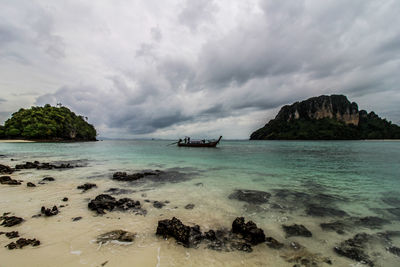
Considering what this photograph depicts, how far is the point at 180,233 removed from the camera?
169 inches

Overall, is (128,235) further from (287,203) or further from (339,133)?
(339,133)

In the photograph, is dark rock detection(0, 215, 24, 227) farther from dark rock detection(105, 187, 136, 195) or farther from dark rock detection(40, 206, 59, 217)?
dark rock detection(105, 187, 136, 195)

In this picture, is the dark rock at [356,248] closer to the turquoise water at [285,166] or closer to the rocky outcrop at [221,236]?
the rocky outcrop at [221,236]

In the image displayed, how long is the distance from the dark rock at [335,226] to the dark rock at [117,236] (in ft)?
19.1

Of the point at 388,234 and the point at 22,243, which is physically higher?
the point at 22,243

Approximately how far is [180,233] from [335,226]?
5.02m

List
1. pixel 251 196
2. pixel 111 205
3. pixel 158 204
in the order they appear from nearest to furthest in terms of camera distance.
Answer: pixel 111 205
pixel 158 204
pixel 251 196

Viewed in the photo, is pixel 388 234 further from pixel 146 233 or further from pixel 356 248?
pixel 146 233

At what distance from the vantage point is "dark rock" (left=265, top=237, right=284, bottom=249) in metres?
4.21

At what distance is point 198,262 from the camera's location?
3582 mm

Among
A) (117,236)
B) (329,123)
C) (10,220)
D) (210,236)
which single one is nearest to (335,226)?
(210,236)

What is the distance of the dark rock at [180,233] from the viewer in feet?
13.9

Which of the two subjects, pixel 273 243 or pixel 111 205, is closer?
pixel 273 243

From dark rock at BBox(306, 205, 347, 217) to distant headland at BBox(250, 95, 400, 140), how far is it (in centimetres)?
14857
